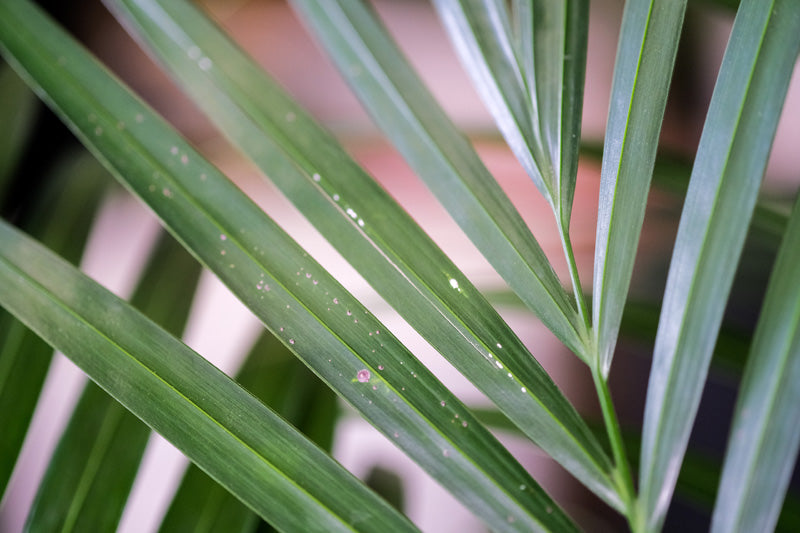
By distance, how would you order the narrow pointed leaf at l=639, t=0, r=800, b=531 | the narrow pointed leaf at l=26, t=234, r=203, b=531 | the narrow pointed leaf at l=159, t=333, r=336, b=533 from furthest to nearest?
the narrow pointed leaf at l=159, t=333, r=336, b=533
the narrow pointed leaf at l=26, t=234, r=203, b=531
the narrow pointed leaf at l=639, t=0, r=800, b=531

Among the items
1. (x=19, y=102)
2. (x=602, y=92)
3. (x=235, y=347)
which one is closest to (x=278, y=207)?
(x=235, y=347)

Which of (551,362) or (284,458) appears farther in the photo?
(551,362)

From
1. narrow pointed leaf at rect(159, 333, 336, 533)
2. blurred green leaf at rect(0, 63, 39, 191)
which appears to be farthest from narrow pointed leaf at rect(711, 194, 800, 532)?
blurred green leaf at rect(0, 63, 39, 191)

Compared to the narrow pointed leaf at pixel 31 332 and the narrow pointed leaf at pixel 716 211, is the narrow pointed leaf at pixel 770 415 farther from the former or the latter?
the narrow pointed leaf at pixel 31 332

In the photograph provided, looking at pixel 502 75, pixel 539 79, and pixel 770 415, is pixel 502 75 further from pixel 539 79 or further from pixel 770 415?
pixel 770 415

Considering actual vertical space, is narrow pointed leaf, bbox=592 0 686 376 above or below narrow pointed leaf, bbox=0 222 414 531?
above

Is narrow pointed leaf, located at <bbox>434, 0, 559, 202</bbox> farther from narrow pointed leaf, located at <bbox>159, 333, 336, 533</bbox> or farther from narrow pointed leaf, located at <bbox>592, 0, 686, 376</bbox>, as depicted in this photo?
narrow pointed leaf, located at <bbox>159, 333, 336, 533</bbox>

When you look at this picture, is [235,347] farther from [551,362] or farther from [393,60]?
[393,60]
